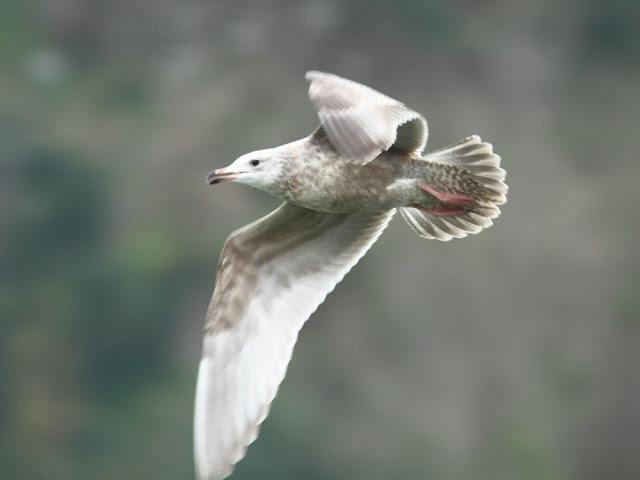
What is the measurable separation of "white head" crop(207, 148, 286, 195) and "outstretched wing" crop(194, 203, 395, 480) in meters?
0.36

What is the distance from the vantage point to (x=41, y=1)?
25.2 meters

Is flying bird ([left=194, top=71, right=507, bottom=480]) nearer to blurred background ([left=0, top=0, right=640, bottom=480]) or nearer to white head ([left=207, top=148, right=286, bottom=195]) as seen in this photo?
white head ([left=207, top=148, right=286, bottom=195])

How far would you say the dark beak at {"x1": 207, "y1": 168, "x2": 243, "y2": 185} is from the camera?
573cm

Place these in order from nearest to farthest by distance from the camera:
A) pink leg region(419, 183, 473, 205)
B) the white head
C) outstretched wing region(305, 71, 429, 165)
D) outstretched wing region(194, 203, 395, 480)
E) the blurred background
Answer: outstretched wing region(305, 71, 429, 165) < the white head < pink leg region(419, 183, 473, 205) < outstretched wing region(194, 203, 395, 480) < the blurred background

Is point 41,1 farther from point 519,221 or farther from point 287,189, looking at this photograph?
point 287,189

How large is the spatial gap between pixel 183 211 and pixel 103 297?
1548 millimetres

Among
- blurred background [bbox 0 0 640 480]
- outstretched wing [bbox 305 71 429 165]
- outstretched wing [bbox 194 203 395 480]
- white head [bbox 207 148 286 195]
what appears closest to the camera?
outstretched wing [bbox 305 71 429 165]

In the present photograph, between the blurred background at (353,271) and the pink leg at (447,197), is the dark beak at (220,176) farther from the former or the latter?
the blurred background at (353,271)

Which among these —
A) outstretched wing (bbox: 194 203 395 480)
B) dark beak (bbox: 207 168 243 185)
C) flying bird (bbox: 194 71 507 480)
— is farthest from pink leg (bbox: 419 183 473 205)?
dark beak (bbox: 207 168 243 185)

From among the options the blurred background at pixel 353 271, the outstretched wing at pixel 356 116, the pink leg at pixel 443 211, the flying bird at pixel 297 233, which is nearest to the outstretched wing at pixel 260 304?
the flying bird at pixel 297 233

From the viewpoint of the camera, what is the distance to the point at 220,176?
577 cm

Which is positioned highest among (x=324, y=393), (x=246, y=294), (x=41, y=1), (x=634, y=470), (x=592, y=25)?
(x=41, y=1)

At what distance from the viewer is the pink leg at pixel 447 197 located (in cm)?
583

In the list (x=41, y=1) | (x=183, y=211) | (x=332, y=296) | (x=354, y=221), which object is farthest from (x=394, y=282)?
(x=354, y=221)
